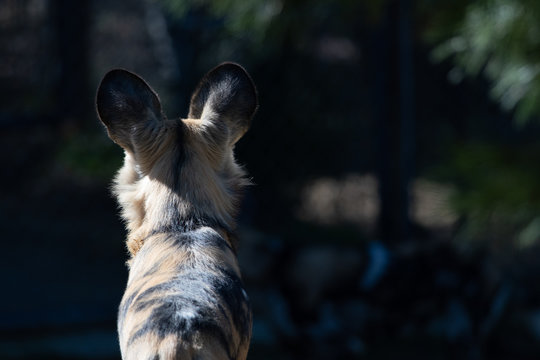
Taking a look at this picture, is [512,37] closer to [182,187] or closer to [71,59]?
[182,187]

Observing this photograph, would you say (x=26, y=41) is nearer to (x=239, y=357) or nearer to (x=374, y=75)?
(x=374, y=75)

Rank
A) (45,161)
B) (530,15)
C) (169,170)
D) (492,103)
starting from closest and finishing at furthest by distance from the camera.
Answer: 1. (169,170)
2. (530,15)
3. (45,161)
4. (492,103)

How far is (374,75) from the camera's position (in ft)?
17.0

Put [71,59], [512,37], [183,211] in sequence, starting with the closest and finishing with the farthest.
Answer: [183,211], [512,37], [71,59]

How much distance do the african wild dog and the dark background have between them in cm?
218

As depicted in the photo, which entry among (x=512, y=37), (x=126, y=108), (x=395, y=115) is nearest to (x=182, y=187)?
(x=126, y=108)

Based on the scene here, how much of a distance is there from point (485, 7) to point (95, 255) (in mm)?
3429

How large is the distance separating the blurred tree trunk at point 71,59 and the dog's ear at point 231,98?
3.18 meters

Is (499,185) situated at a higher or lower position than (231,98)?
lower

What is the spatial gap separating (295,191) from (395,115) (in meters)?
0.95

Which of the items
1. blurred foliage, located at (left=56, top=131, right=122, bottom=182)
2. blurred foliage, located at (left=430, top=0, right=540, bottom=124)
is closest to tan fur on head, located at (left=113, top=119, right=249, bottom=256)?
blurred foliage, located at (left=430, top=0, right=540, bottom=124)

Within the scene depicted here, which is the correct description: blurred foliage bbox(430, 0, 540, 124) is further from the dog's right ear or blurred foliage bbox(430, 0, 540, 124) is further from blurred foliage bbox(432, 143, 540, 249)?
the dog's right ear

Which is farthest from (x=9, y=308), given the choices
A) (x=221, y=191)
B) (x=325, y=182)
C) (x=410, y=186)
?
(x=221, y=191)

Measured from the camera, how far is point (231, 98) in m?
2.20
